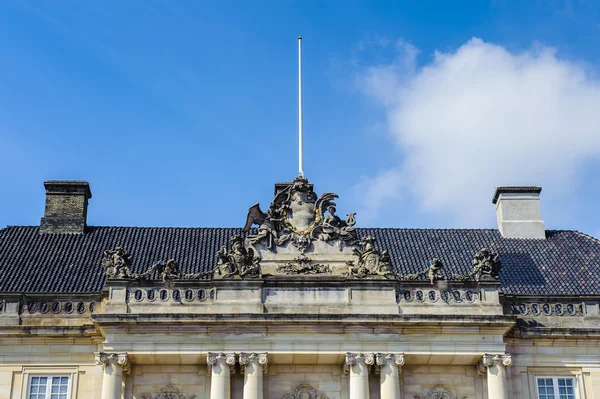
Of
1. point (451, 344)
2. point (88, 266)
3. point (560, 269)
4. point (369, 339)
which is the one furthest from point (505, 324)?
point (88, 266)

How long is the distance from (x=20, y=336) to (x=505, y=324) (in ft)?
45.1

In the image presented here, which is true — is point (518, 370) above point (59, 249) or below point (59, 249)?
below

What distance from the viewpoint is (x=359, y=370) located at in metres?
32.0

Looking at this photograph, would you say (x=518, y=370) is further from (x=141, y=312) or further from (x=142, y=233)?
(x=142, y=233)

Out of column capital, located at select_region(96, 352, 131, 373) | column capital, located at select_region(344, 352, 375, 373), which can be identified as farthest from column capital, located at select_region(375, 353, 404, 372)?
column capital, located at select_region(96, 352, 131, 373)

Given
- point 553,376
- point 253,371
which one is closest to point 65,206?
point 253,371

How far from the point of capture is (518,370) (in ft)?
108

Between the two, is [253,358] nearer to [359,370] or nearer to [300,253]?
[359,370]

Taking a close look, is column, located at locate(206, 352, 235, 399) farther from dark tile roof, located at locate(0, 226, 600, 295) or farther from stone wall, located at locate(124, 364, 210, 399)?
dark tile roof, located at locate(0, 226, 600, 295)

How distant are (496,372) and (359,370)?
3.84 metres

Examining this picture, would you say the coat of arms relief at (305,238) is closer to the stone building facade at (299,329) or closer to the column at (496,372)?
the stone building facade at (299,329)

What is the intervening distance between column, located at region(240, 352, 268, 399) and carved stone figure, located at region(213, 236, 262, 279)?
2.33 m

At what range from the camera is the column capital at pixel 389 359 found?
3200 cm

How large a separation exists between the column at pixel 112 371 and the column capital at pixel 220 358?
2.27 metres
